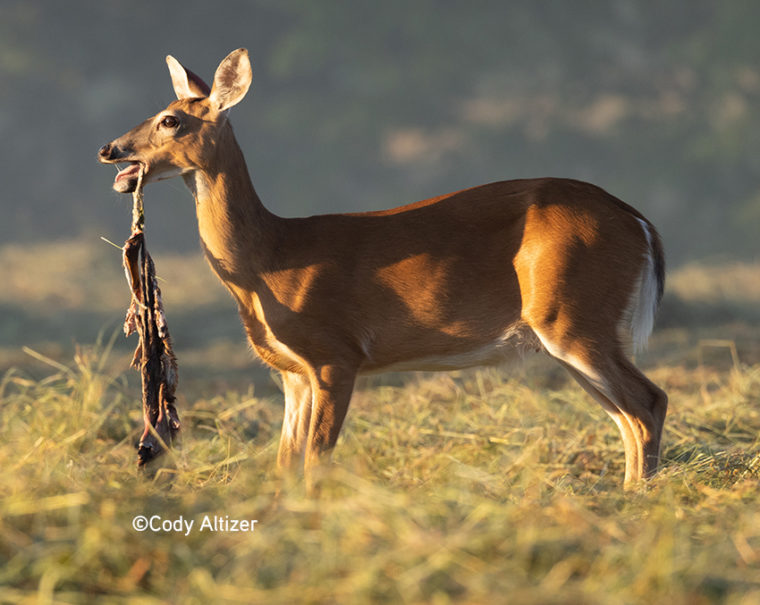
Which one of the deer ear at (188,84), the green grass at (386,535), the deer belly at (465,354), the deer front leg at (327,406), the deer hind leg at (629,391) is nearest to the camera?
the green grass at (386,535)

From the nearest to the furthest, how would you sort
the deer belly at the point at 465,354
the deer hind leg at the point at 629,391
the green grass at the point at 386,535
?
1. the green grass at the point at 386,535
2. the deer hind leg at the point at 629,391
3. the deer belly at the point at 465,354

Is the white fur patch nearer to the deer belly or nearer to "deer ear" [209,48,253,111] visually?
the deer belly

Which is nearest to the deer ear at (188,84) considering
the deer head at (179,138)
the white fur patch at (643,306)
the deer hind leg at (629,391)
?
the deer head at (179,138)

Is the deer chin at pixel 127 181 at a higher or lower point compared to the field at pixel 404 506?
higher

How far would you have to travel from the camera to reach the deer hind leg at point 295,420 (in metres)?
4.36

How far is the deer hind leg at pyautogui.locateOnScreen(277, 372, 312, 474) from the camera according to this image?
4.36 m

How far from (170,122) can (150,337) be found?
2.93ft

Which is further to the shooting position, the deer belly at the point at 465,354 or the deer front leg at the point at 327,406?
the deer belly at the point at 465,354

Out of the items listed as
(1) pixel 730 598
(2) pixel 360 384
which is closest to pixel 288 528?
(1) pixel 730 598

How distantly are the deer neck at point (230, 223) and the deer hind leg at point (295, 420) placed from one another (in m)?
0.49

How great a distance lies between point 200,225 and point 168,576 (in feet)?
6.64

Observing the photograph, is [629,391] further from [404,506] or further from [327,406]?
[404,506]

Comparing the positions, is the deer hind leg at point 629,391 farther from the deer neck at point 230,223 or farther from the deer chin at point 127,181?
the deer chin at point 127,181

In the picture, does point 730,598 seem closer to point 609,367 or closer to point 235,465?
point 609,367
